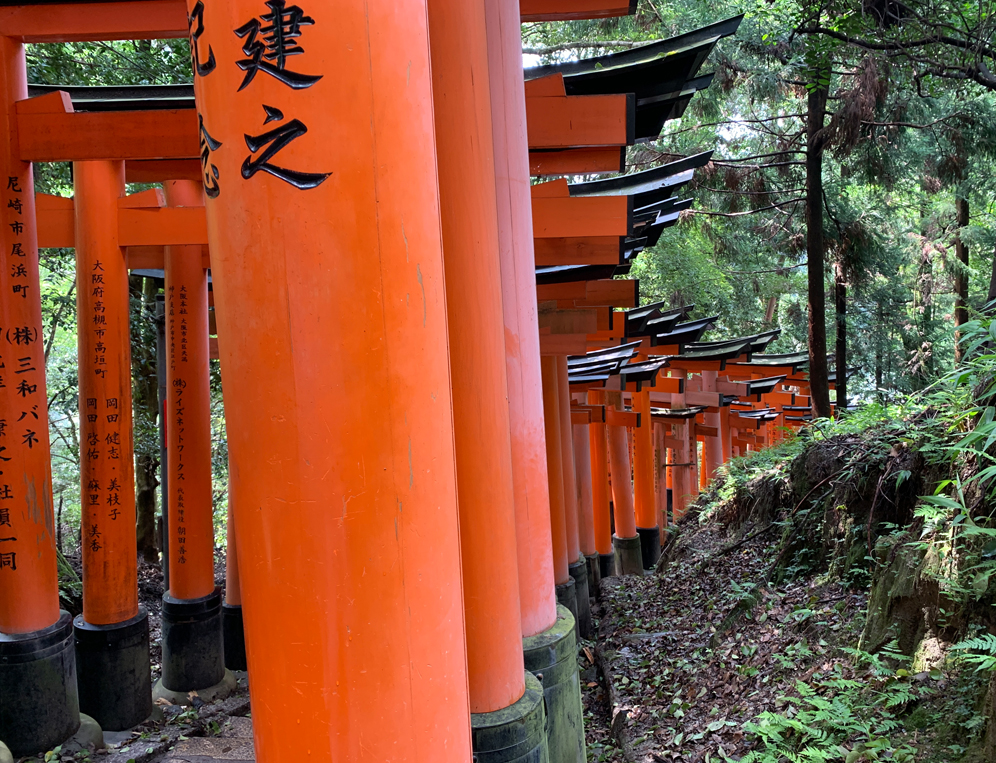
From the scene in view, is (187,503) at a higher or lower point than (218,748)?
higher

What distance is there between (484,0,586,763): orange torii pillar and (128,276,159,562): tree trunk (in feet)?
29.2

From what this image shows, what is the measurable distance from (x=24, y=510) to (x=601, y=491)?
10.5 m

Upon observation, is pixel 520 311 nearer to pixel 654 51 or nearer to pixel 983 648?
pixel 983 648

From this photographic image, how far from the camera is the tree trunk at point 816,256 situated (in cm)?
1271

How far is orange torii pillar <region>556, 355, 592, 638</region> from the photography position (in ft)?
31.9

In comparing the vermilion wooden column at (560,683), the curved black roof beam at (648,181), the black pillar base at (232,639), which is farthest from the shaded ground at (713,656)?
the black pillar base at (232,639)

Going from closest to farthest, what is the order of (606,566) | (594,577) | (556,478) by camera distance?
1. (556,478)
2. (594,577)
3. (606,566)

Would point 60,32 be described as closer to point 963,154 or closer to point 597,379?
point 597,379

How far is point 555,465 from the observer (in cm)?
927

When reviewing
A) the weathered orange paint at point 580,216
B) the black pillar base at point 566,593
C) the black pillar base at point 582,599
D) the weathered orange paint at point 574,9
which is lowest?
the black pillar base at point 582,599

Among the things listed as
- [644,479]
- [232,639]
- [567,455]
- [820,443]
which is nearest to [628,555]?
[644,479]

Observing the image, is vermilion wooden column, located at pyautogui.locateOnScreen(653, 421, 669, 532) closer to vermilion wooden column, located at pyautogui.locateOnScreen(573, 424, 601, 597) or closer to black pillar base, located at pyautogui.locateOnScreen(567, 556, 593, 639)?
vermilion wooden column, located at pyautogui.locateOnScreen(573, 424, 601, 597)

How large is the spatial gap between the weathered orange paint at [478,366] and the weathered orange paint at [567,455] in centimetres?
644

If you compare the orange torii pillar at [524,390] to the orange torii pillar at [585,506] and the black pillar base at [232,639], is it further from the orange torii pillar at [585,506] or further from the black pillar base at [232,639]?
the orange torii pillar at [585,506]
